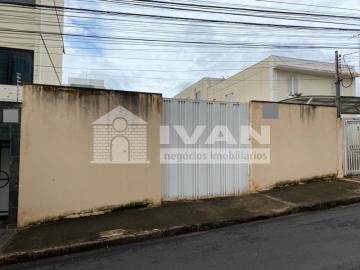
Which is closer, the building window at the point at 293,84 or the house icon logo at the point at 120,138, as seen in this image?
the house icon logo at the point at 120,138

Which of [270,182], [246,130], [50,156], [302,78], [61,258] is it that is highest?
[302,78]

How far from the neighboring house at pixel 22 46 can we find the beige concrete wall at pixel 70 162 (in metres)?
3.77

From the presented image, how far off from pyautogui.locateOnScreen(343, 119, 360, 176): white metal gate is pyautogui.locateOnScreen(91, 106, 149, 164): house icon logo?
22.7 feet

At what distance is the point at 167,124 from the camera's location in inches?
379

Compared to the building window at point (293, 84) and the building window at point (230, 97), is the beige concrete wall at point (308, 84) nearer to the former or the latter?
the building window at point (293, 84)

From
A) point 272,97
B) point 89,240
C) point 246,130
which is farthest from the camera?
point 272,97

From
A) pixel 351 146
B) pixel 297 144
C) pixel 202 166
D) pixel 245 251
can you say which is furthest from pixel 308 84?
pixel 245 251

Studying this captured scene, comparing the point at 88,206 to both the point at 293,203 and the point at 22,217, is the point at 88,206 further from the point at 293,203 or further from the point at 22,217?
the point at 293,203

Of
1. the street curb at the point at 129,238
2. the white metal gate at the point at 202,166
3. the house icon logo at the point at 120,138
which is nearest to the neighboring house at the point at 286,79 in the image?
the white metal gate at the point at 202,166

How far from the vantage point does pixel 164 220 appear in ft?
25.6

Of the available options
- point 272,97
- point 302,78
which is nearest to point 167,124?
point 272,97

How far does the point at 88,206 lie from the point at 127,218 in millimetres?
1060

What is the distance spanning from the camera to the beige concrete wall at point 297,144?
10609mm

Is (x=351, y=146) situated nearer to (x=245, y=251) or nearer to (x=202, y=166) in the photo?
(x=202, y=166)
